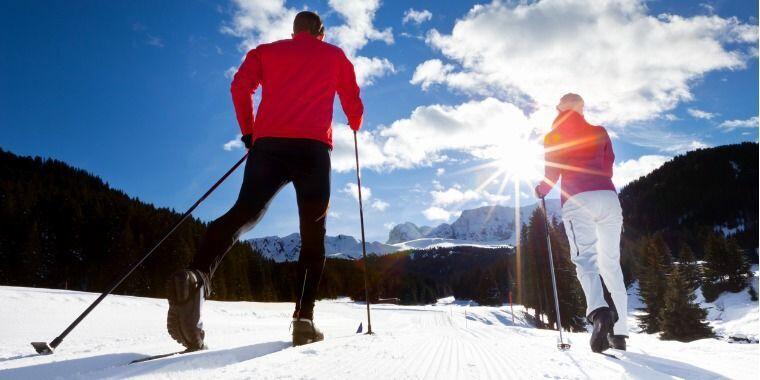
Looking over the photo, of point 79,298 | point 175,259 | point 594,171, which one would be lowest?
point 175,259

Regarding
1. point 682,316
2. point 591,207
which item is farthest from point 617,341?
point 682,316

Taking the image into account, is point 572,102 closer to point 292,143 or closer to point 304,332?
point 292,143

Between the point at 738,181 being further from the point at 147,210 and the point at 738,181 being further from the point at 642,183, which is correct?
the point at 147,210

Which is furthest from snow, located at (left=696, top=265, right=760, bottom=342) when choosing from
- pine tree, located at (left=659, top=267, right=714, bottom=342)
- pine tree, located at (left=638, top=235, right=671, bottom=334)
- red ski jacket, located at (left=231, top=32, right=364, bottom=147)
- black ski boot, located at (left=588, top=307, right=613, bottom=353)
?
red ski jacket, located at (left=231, top=32, right=364, bottom=147)

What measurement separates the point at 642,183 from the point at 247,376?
18360 centimetres

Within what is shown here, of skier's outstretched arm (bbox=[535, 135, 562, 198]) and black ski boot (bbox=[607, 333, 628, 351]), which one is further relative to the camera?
skier's outstretched arm (bbox=[535, 135, 562, 198])

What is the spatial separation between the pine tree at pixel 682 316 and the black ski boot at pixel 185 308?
42012mm

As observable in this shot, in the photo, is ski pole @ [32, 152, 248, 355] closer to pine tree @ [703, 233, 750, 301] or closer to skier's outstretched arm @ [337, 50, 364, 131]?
skier's outstretched arm @ [337, 50, 364, 131]

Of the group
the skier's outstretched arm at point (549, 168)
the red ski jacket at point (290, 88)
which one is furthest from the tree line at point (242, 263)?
the red ski jacket at point (290, 88)

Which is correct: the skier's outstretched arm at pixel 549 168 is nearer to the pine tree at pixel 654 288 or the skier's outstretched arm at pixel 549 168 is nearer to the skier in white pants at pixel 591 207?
the skier in white pants at pixel 591 207

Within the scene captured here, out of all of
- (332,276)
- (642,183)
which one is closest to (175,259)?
(332,276)

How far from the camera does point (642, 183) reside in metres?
156

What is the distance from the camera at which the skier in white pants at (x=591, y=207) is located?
3.21 m

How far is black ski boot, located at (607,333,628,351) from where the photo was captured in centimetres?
316
